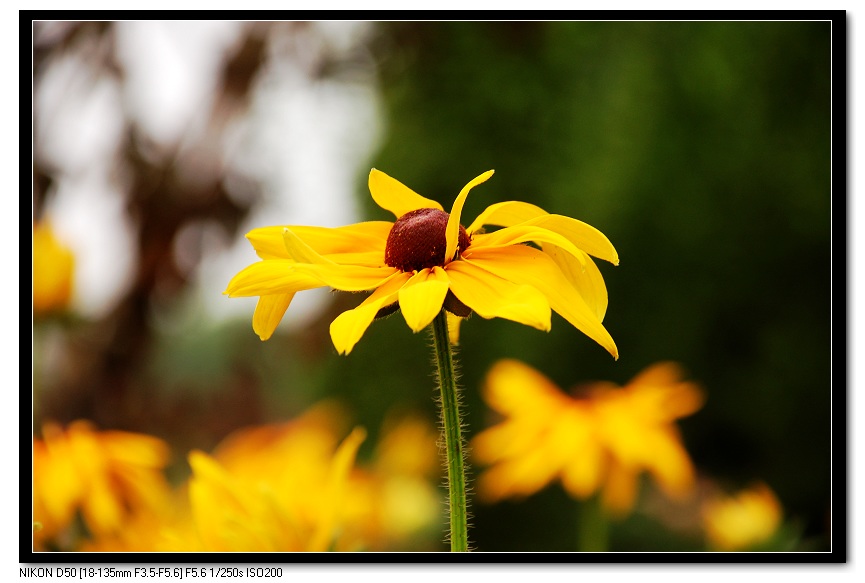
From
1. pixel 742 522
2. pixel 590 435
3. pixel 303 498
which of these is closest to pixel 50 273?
pixel 303 498

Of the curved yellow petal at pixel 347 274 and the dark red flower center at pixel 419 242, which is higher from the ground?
the dark red flower center at pixel 419 242

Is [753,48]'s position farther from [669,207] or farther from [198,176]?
[198,176]

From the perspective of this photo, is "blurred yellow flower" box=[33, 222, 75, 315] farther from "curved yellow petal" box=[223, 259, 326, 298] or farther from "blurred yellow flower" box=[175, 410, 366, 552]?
"curved yellow petal" box=[223, 259, 326, 298]

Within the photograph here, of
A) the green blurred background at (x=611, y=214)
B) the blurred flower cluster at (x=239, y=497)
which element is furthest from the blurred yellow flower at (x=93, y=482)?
the green blurred background at (x=611, y=214)

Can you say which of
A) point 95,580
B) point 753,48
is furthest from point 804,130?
point 95,580

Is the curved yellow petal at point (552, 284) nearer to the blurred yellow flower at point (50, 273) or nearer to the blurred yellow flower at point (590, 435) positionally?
the blurred yellow flower at point (590, 435)

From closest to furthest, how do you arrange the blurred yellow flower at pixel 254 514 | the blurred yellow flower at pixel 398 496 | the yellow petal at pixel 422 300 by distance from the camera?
the yellow petal at pixel 422 300, the blurred yellow flower at pixel 254 514, the blurred yellow flower at pixel 398 496
